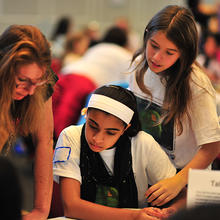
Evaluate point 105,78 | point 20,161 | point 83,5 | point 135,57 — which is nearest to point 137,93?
point 135,57

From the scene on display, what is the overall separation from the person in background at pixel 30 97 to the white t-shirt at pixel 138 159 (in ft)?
0.15

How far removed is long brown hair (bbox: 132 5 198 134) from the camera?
164 centimetres

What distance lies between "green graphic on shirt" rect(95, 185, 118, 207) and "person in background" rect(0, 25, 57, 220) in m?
0.18

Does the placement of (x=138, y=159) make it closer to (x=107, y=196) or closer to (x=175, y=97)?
(x=107, y=196)

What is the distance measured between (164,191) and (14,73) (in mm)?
686

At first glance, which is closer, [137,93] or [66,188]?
[66,188]

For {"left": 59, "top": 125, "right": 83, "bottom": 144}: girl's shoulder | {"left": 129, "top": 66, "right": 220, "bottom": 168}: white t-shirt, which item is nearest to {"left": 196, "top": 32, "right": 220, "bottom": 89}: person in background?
{"left": 129, "top": 66, "right": 220, "bottom": 168}: white t-shirt

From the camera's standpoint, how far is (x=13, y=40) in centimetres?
141

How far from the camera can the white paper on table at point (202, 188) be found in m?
1.31

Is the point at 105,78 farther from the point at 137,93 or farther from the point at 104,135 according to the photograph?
the point at 104,135

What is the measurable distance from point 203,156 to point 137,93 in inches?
15.0

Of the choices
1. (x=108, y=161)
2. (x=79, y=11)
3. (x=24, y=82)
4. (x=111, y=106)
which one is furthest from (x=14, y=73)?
(x=79, y=11)

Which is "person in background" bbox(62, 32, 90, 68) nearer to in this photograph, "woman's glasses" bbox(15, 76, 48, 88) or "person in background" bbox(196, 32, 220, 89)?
"person in background" bbox(196, 32, 220, 89)

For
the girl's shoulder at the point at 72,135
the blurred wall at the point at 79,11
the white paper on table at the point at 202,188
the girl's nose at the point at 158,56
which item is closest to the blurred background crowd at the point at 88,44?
the blurred wall at the point at 79,11
